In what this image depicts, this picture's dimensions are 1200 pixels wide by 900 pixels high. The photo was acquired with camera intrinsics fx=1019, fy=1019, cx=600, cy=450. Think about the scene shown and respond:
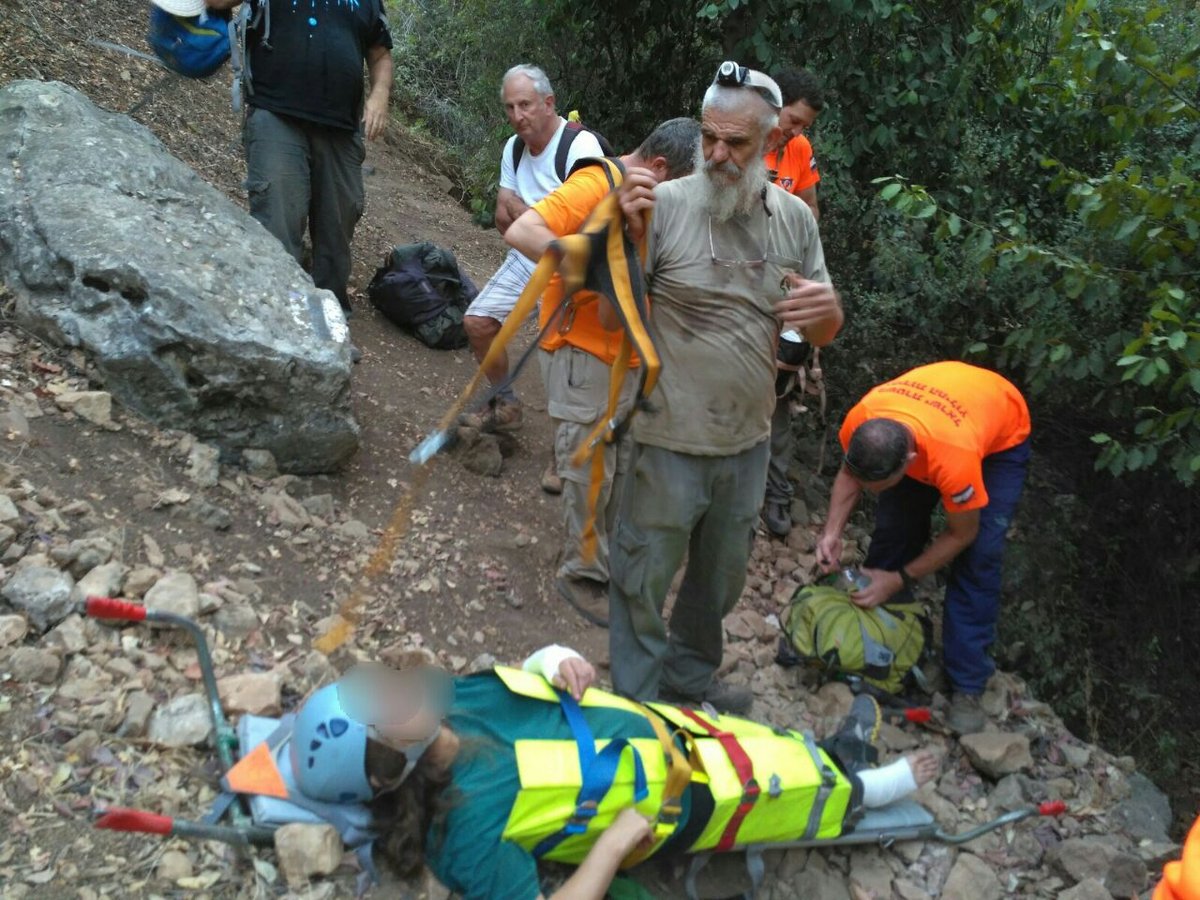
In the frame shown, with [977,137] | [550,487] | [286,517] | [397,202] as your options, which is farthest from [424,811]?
[397,202]

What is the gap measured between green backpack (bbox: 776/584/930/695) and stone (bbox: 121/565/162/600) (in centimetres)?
233

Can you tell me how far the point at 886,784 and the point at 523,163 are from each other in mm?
2844

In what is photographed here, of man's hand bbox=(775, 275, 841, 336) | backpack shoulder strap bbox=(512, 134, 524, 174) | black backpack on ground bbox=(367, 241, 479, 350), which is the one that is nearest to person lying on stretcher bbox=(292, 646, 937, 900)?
man's hand bbox=(775, 275, 841, 336)

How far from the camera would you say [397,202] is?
7906 millimetres

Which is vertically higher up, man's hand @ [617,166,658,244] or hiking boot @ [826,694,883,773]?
man's hand @ [617,166,658,244]

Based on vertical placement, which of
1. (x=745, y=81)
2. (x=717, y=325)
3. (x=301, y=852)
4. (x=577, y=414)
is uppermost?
(x=745, y=81)

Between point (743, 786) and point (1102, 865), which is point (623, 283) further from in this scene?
point (1102, 865)

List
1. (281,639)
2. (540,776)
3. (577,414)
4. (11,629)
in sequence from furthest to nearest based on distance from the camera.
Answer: (577,414)
(281,639)
(11,629)
(540,776)

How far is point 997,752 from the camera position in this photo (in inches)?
150

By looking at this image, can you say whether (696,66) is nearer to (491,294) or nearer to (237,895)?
(491,294)

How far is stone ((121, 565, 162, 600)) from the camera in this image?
3.03 metres

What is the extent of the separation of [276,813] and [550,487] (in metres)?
2.38

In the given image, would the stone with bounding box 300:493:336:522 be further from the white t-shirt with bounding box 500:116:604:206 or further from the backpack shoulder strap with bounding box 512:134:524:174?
the backpack shoulder strap with bounding box 512:134:524:174

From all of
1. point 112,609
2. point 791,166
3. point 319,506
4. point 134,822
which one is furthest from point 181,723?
point 791,166
